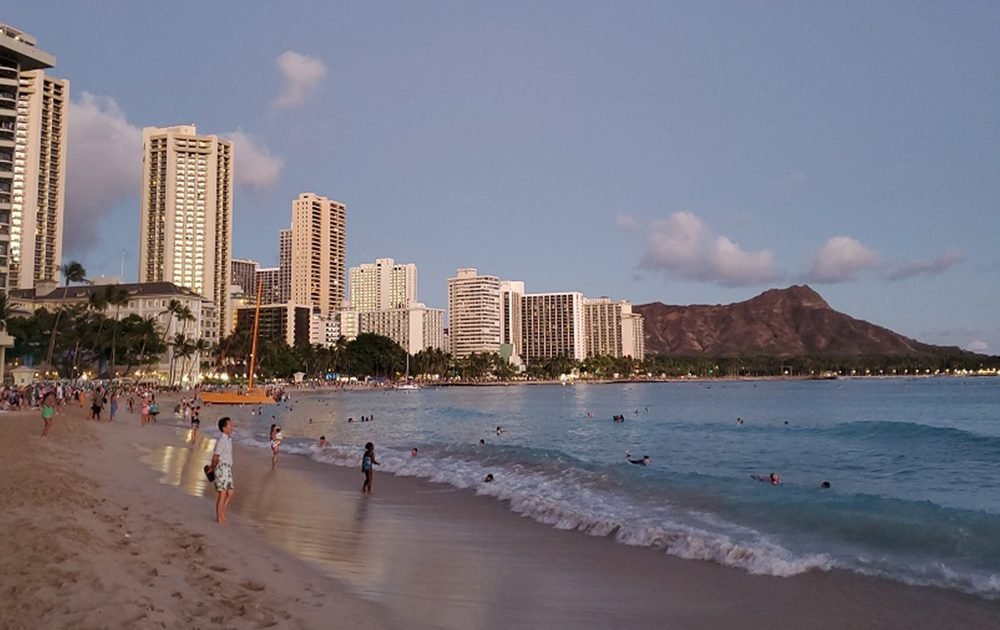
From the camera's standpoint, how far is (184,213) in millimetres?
154875

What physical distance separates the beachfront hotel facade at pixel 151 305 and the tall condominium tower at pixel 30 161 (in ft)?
18.0

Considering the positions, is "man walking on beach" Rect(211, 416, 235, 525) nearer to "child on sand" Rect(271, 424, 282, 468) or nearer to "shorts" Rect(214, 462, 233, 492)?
"shorts" Rect(214, 462, 233, 492)

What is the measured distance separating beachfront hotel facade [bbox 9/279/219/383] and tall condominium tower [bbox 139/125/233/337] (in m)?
26.4

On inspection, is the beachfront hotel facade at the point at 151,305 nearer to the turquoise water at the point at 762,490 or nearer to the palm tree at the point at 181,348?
the palm tree at the point at 181,348

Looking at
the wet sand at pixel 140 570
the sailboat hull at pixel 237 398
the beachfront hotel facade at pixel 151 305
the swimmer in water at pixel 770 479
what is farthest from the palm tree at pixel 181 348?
the swimmer in water at pixel 770 479

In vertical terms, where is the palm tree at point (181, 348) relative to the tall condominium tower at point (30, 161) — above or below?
below

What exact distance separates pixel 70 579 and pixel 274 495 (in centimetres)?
977

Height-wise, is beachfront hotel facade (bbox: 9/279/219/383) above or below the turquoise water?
above

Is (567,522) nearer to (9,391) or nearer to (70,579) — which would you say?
(70,579)

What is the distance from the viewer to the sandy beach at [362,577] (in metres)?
6.48

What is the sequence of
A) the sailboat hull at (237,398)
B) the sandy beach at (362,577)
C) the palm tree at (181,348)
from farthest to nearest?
the palm tree at (181,348)
the sailboat hull at (237,398)
the sandy beach at (362,577)

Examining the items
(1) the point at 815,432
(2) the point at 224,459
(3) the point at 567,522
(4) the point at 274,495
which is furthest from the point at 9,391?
(1) the point at 815,432

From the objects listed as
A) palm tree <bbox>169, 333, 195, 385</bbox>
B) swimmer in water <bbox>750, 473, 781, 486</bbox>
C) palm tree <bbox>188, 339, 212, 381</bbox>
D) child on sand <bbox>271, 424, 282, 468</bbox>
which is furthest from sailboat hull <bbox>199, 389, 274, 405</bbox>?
swimmer in water <bbox>750, 473, 781, 486</bbox>

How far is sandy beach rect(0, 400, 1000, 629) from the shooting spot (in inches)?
255
